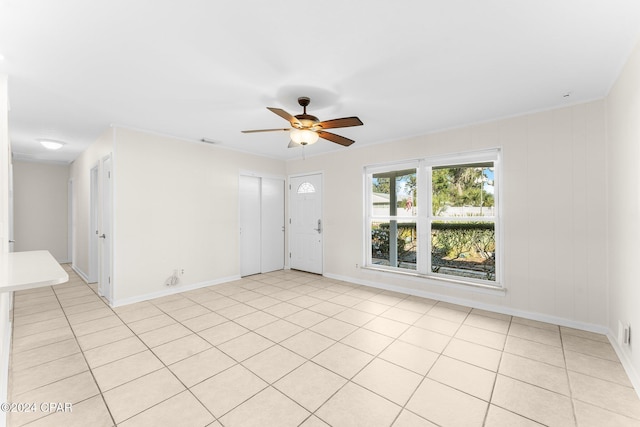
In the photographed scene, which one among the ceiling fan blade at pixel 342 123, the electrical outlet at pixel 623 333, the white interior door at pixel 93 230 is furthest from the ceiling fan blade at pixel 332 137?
the white interior door at pixel 93 230

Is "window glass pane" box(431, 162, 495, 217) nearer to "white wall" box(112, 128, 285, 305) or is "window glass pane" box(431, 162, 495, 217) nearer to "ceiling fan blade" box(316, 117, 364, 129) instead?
"ceiling fan blade" box(316, 117, 364, 129)

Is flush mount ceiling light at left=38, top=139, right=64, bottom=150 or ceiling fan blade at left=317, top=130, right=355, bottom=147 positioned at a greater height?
flush mount ceiling light at left=38, top=139, right=64, bottom=150

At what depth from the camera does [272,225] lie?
19.5ft

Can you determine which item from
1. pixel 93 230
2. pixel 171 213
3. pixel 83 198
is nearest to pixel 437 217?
pixel 171 213

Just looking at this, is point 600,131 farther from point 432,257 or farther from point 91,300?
point 91,300

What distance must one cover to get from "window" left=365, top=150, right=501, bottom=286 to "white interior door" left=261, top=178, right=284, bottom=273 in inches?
81.5

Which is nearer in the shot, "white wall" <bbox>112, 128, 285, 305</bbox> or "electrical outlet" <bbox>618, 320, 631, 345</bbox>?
"electrical outlet" <bbox>618, 320, 631, 345</bbox>

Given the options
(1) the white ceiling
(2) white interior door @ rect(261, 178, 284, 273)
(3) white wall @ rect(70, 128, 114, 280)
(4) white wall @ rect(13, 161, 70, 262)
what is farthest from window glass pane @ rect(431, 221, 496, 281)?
(4) white wall @ rect(13, 161, 70, 262)

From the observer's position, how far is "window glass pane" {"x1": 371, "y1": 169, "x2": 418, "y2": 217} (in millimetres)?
4461

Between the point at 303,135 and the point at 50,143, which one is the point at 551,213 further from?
the point at 50,143

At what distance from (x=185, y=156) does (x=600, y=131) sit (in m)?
5.32

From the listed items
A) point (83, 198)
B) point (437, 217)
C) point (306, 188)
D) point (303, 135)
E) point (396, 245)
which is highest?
point (303, 135)

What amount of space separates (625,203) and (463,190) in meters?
1.71

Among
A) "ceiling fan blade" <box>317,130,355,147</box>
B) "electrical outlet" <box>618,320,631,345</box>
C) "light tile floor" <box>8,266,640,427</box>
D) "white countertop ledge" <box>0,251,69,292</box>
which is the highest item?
"ceiling fan blade" <box>317,130,355,147</box>
